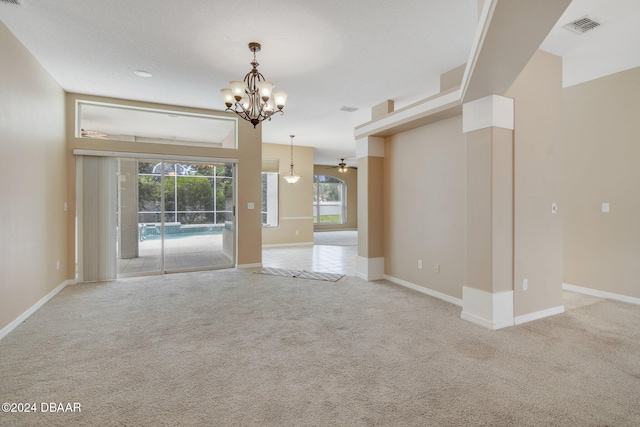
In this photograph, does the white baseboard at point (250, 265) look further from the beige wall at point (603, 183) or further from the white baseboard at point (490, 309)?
the beige wall at point (603, 183)

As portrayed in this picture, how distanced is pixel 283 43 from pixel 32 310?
4.19 metres

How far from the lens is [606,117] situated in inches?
173

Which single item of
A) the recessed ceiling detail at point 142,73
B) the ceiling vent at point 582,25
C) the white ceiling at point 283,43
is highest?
the recessed ceiling detail at point 142,73

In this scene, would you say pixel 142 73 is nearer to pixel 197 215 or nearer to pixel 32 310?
pixel 197 215

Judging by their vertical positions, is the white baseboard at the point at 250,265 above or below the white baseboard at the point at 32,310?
above

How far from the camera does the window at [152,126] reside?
5.34 metres

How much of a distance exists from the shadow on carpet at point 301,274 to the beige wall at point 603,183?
358 cm

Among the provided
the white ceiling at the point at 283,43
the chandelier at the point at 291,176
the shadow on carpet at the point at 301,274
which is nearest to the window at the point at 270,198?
the chandelier at the point at 291,176

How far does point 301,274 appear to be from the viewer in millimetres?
5852

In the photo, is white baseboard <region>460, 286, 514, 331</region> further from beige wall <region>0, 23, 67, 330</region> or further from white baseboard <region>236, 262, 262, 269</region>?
beige wall <region>0, 23, 67, 330</region>

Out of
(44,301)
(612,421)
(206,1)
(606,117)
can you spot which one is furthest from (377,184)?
(44,301)

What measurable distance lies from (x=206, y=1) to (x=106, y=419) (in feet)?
10.4

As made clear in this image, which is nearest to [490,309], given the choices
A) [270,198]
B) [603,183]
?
[603,183]

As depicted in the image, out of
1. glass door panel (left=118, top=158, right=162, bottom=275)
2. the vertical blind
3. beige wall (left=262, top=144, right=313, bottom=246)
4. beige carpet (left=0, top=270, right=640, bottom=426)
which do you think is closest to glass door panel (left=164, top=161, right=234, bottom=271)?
glass door panel (left=118, top=158, right=162, bottom=275)
